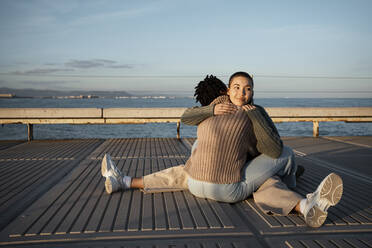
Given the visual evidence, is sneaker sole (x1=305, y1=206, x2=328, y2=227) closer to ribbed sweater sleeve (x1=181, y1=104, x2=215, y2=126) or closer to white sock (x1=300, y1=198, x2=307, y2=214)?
white sock (x1=300, y1=198, x2=307, y2=214)

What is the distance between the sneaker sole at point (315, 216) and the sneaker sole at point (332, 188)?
0.26 ft

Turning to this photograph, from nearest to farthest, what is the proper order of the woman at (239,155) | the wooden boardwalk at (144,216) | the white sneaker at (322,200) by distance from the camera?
the wooden boardwalk at (144,216) < the white sneaker at (322,200) < the woman at (239,155)

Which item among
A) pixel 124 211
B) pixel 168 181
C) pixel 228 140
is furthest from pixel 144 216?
pixel 228 140

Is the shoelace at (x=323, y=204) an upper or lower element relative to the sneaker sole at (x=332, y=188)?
lower

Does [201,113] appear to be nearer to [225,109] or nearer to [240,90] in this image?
[225,109]

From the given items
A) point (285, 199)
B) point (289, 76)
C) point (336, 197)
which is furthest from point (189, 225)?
point (289, 76)

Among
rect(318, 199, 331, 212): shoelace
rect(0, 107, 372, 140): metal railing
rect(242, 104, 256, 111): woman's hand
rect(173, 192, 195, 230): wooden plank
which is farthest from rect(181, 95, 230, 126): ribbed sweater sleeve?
rect(0, 107, 372, 140): metal railing

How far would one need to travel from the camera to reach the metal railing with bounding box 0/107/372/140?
19.0ft

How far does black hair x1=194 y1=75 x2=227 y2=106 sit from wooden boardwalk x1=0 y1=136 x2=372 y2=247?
0.79 meters

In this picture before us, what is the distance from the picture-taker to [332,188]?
5.83 ft

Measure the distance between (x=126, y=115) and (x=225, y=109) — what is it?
4191 mm

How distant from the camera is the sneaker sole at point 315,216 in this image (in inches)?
71.1

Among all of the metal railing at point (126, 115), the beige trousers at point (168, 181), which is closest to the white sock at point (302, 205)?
the beige trousers at point (168, 181)

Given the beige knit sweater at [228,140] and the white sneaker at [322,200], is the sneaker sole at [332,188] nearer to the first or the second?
the white sneaker at [322,200]
